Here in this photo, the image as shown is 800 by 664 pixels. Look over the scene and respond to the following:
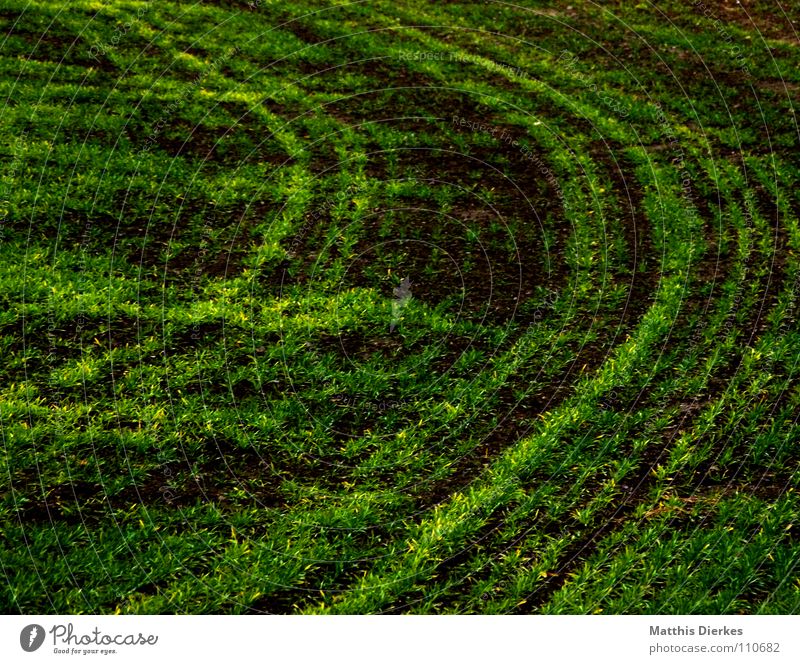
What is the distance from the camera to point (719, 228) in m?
7.42

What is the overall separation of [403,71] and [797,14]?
5672mm

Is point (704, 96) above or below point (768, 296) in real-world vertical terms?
above

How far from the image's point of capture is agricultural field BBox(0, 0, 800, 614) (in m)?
4.36

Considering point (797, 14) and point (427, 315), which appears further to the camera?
point (797, 14)

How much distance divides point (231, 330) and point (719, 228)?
14.9ft

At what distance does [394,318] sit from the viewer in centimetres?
635

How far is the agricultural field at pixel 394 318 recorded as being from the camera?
436cm

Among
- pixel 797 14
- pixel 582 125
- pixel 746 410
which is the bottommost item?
pixel 746 410

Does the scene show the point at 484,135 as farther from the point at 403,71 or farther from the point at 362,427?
the point at 362,427

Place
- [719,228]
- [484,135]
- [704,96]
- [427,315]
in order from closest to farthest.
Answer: [427,315] → [719,228] → [484,135] → [704,96]

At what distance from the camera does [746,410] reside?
17.6 ft

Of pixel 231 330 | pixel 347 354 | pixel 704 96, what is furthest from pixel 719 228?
pixel 231 330
